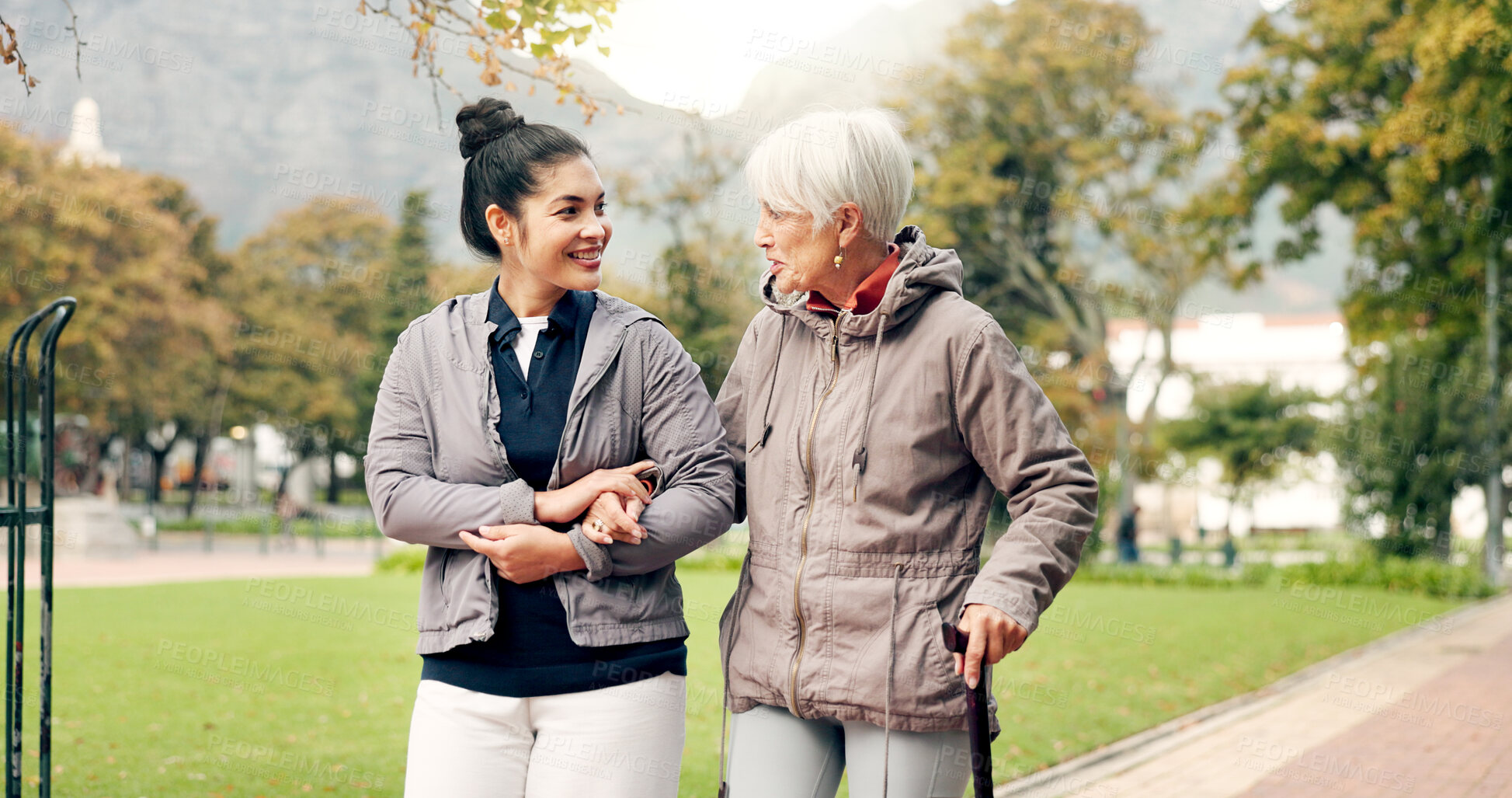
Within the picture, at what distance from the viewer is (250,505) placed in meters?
45.6

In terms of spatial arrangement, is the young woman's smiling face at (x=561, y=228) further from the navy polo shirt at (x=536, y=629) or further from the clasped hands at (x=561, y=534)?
the clasped hands at (x=561, y=534)

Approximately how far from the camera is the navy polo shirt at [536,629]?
2.21m

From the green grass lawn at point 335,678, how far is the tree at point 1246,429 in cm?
2907

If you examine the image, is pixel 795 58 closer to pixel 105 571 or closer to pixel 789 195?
pixel 789 195

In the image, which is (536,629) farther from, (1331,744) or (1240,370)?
(1240,370)

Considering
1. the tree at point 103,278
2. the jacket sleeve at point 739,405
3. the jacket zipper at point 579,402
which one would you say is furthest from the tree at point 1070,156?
the jacket zipper at point 579,402

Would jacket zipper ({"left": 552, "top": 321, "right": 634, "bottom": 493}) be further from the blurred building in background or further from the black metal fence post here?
the blurred building in background

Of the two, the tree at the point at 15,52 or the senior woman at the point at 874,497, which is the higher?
the tree at the point at 15,52

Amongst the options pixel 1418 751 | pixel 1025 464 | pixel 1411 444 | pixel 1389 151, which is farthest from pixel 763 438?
pixel 1411 444

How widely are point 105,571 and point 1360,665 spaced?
57.6ft

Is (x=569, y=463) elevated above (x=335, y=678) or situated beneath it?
elevated above

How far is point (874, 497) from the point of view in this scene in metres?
2.22

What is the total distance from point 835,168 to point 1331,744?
22.1ft

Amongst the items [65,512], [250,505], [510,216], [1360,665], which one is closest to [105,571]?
[65,512]
